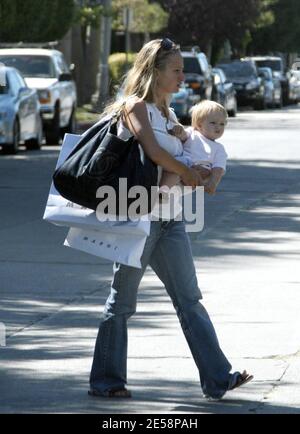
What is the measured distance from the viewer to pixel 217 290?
11453mm

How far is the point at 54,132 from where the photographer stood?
30.3 metres

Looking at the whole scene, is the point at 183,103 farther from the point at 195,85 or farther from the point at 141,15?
the point at 141,15

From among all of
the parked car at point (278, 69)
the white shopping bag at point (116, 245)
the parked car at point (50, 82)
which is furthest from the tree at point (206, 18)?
the white shopping bag at point (116, 245)

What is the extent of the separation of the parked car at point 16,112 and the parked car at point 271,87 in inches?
1140

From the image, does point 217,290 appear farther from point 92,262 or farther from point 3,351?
point 3,351

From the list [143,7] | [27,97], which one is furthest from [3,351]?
[143,7]

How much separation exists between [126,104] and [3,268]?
5.48 meters

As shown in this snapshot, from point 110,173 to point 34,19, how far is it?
1274 inches

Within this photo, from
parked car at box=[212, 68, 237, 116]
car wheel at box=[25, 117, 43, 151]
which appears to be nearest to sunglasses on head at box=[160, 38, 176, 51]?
car wheel at box=[25, 117, 43, 151]

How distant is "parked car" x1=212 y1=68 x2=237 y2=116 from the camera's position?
45562 millimetres

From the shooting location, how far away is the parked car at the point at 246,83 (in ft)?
178

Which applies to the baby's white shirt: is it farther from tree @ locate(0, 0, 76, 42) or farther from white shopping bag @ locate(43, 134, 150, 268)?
tree @ locate(0, 0, 76, 42)

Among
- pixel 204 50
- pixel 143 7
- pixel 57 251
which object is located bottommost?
pixel 204 50

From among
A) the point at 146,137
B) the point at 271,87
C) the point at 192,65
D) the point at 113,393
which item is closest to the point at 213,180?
the point at 146,137
